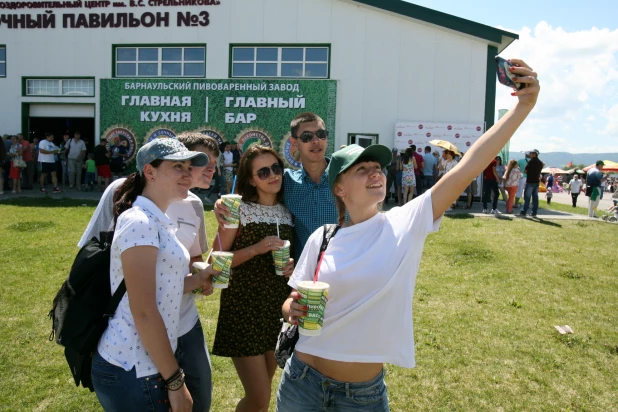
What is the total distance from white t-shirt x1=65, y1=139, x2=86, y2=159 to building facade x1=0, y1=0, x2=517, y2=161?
204 cm

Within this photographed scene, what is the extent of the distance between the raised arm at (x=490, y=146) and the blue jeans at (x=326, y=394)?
85 centimetres

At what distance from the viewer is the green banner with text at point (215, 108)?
17969 millimetres

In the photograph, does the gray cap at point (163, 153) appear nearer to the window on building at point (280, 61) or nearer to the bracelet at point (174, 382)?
the bracelet at point (174, 382)

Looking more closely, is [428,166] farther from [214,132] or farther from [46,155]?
[46,155]

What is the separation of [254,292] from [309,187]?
763mm

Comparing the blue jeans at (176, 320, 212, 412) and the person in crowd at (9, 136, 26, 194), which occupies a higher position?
the person in crowd at (9, 136, 26, 194)

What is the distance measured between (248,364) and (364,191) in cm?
145

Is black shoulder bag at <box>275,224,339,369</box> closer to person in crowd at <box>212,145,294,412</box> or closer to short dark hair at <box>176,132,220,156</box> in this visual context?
person in crowd at <box>212,145,294,412</box>

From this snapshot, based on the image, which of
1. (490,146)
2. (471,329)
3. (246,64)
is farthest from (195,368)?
(246,64)

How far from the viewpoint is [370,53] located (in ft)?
57.5

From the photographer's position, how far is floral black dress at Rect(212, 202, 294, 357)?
298cm

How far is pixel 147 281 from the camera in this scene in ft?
6.18

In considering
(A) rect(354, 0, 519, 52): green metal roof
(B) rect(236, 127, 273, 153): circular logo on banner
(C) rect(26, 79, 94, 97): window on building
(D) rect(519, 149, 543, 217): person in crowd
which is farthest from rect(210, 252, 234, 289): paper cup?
(C) rect(26, 79, 94, 97): window on building

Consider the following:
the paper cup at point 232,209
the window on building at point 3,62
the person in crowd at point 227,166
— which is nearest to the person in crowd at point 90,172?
the person in crowd at point 227,166
